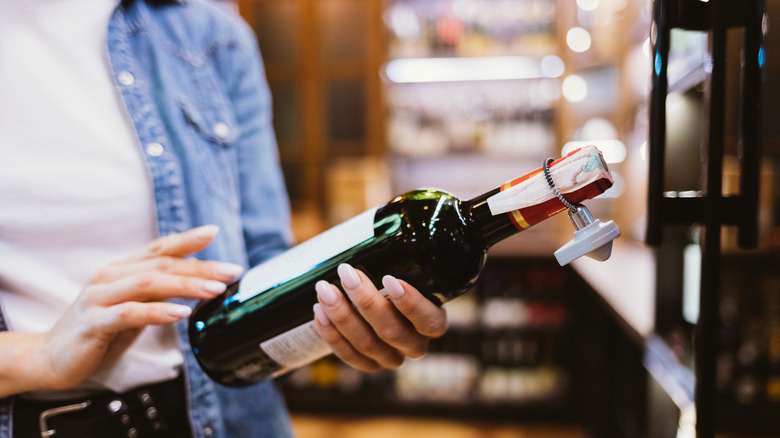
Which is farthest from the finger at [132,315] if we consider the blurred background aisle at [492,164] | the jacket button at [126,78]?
the blurred background aisle at [492,164]

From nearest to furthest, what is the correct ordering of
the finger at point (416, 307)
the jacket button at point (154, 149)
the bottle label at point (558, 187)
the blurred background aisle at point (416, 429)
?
the bottle label at point (558, 187)
the finger at point (416, 307)
the jacket button at point (154, 149)
the blurred background aisle at point (416, 429)

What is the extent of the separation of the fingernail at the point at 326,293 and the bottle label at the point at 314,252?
4cm

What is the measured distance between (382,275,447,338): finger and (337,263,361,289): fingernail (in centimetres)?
3

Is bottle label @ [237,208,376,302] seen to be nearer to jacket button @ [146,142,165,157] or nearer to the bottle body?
the bottle body

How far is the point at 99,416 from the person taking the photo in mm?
621

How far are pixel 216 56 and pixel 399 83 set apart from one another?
2.61m

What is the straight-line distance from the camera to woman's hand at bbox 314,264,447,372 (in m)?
0.56

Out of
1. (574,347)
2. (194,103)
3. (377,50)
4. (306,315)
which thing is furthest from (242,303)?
(377,50)

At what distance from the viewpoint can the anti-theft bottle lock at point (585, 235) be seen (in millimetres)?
460

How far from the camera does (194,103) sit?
78cm

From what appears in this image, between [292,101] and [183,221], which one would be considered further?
[292,101]

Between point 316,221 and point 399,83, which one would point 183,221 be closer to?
point 316,221

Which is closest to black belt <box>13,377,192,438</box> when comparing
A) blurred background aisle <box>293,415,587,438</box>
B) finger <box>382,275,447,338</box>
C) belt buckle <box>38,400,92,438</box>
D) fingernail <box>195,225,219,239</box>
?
belt buckle <box>38,400,92,438</box>

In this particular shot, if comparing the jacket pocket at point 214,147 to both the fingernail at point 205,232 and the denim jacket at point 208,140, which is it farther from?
the fingernail at point 205,232
